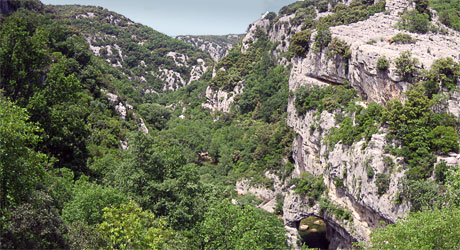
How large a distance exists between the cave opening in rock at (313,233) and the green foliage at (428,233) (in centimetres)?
2420

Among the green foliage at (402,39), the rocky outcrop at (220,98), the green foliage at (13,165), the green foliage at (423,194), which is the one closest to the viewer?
the green foliage at (13,165)

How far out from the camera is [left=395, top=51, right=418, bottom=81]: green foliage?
99.7 feet

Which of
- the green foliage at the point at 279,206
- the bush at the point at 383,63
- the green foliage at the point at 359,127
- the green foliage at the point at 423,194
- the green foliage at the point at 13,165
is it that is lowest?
the green foliage at the point at 279,206

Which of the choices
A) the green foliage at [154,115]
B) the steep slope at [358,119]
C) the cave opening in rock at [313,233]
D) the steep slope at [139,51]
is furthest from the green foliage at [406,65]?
the steep slope at [139,51]

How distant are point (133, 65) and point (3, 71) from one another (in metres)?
111

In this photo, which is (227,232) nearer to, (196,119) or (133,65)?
(196,119)

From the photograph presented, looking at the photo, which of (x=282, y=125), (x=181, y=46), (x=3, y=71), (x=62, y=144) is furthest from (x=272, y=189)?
(x=181, y=46)

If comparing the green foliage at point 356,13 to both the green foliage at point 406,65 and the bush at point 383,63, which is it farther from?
the green foliage at point 406,65

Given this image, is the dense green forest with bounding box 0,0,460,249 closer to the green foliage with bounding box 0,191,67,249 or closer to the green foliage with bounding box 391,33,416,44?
the green foliage with bounding box 0,191,67,249

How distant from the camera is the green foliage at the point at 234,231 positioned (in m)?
17.9

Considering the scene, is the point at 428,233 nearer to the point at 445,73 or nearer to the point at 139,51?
the point at 445,73

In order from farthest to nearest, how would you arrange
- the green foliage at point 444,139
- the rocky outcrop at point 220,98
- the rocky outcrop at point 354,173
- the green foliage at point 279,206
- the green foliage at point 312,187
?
the rocky outcrop at point 220,98 → the green foliage at point 279,206 → the green foliage at point 312,187 → the rocky outcrop at point 354,173 → the green foliage at point 444,139

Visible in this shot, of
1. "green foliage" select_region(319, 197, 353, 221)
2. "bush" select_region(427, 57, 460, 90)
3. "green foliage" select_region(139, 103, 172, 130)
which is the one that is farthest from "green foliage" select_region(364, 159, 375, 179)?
"green foliage" select_region(139, 103, 172, 130)

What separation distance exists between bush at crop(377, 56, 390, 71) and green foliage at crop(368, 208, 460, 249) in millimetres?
18922
